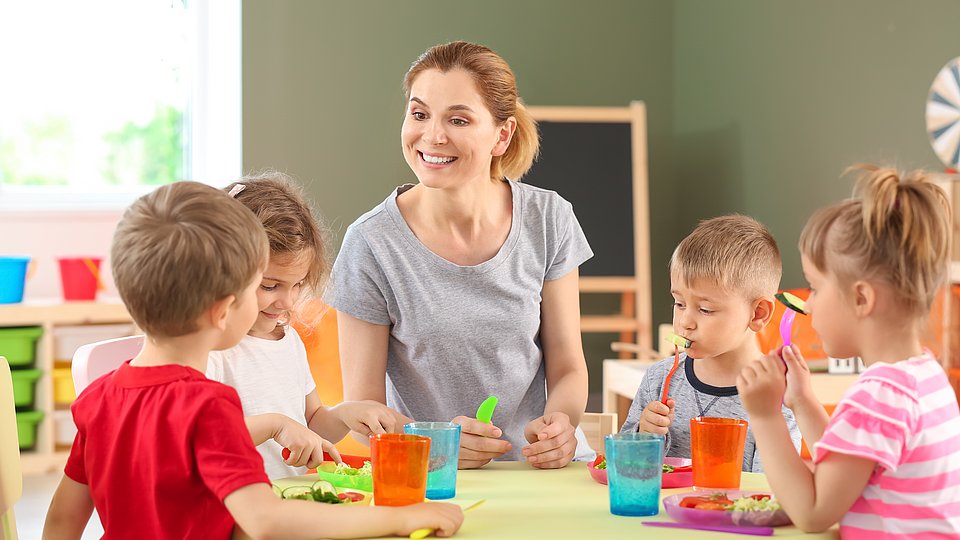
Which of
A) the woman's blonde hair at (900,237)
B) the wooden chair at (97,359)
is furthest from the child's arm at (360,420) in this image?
the woman's blonde hair at (900,237)

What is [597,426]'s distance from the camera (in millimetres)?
1789

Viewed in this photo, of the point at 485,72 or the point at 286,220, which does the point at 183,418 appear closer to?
the point at 286,220

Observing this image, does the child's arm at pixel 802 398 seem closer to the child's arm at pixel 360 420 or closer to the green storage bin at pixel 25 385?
the child's arm at pixel 360 420

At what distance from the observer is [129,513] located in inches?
46.3

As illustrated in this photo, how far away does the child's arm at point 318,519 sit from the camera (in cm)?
109

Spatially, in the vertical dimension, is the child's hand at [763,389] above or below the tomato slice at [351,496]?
above

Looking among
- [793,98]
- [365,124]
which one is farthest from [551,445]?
[365,124]

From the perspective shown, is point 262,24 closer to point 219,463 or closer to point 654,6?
point 654,6

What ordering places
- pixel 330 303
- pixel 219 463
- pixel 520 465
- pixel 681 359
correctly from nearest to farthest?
pixel 219 463 → pixel 520 465 → pixel 681 359 → pixel 330 303

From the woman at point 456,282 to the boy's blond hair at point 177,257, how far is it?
0.72m

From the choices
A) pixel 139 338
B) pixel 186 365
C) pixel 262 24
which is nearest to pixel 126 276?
pixel 186 365

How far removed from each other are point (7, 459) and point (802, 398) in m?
1.01

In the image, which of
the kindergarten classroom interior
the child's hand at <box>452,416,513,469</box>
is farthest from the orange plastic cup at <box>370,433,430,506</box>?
the kindergarten classroom interior

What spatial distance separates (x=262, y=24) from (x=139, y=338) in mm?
3347
